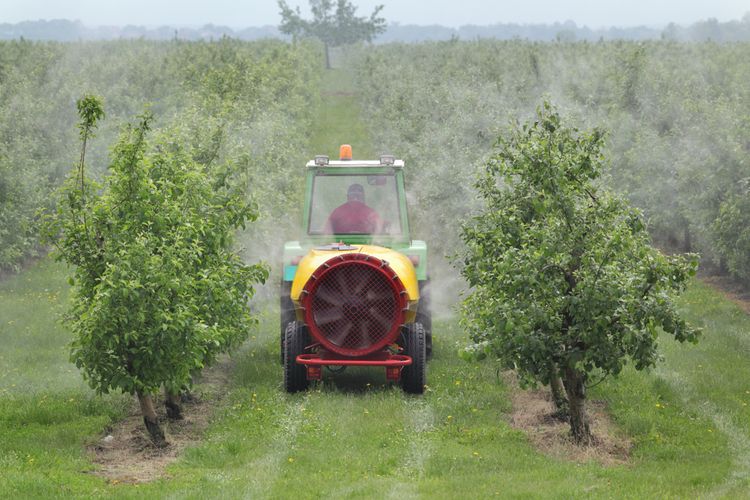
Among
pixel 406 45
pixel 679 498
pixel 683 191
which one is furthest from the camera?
pixel 406 45

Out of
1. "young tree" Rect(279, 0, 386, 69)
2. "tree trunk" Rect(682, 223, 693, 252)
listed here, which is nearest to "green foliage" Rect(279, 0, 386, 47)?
"young tree" Rect(279, 0, 386, 69)

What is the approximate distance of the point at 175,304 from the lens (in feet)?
33.5

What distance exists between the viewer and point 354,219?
13.8 m

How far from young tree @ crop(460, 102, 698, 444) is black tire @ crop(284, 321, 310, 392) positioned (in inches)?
102

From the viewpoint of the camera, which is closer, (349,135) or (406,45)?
(349,135)

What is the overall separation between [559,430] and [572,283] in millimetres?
1878

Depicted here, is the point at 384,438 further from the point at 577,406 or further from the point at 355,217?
the point at 355,217

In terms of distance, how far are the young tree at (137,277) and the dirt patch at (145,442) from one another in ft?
0.92

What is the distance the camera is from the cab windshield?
13.8 metres

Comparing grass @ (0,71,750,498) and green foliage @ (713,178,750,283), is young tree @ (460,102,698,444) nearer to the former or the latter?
grass @ (0,71,750,498)

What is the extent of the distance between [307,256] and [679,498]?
19.4ft

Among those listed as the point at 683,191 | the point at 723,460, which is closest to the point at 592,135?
the point at 723,460

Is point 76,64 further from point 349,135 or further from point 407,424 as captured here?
point 407,424

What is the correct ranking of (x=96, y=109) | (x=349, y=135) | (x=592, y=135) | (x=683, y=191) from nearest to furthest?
(x=96, y=109) < (x=592, y=135) < (x=683, y=191) < (x=349, y=135)
